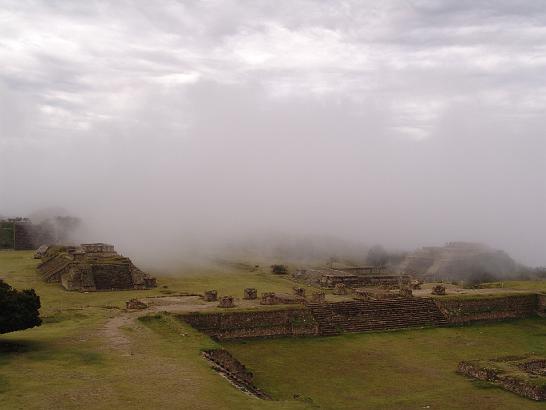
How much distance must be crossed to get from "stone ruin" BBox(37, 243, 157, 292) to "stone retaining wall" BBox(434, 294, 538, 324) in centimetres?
2220

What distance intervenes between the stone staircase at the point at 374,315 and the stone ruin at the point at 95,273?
16.4 meters

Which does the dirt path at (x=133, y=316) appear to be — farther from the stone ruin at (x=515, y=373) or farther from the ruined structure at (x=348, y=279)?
the stone ruin at (x=515, y=373)

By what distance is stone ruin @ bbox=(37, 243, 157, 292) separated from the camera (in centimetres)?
4362

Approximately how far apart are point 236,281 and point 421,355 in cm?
2326

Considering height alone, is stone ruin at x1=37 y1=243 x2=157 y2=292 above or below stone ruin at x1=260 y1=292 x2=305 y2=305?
above

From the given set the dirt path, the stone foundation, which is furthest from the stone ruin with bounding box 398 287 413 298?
the stone foundation

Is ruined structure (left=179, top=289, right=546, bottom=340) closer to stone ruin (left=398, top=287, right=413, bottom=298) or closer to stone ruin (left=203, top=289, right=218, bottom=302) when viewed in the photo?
stone ruin (left=398, top=287, right=413, bottom=298)

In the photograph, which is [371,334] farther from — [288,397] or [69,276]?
[69,276]

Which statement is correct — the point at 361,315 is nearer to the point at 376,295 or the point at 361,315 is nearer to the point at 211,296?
the point at 376,295

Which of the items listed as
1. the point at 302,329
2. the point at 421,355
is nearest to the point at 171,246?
the point at 302,329

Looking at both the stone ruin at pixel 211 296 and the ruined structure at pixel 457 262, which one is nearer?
the stone ruin at pixel 211 296

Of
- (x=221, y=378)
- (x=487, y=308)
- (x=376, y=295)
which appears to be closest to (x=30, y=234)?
(x=376, y=295)

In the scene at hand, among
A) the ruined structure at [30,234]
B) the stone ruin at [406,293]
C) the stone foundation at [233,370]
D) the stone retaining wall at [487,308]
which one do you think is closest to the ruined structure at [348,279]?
the stone ruin at [406,293]

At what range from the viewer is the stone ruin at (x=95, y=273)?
143 ft
